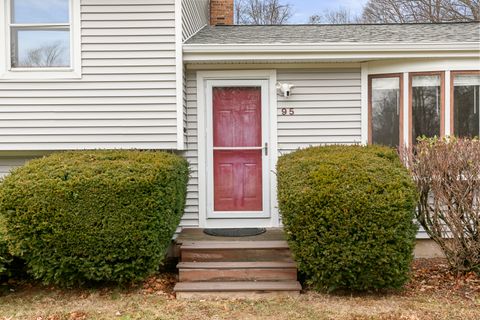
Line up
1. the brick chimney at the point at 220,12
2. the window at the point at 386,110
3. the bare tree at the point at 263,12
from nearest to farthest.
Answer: the window at the point at 386,110
the brick chimney at the point at 220,12
the bare tree at the point at 263,12

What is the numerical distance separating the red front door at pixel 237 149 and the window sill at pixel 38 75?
192 cm

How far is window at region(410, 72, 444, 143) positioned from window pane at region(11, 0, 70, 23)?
4.69 metres

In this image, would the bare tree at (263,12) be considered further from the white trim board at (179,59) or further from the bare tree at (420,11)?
the white trim board at (179,59)

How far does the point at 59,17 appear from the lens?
5.54 metres

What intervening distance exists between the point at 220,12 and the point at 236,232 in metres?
5.65

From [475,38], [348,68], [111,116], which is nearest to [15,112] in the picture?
[111,116]

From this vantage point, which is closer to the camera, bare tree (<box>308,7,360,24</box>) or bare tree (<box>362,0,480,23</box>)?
bare tree (<box>362,0,480,23</box>)

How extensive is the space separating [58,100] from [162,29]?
A: 1622mm

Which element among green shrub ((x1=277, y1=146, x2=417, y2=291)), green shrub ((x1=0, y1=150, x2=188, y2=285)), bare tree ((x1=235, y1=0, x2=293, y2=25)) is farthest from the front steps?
bare tree ((x1=235, y1=0, x2=293, y2=25))

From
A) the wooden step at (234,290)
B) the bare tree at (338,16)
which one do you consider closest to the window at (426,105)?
the wooden step at (234,290)

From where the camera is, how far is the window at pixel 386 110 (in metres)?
5.88

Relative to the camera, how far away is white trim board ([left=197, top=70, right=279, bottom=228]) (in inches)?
238

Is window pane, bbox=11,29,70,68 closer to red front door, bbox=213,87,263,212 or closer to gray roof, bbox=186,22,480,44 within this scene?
gray roof, bbox=186,22,480,44

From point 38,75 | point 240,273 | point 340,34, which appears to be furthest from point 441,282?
point 38,75
